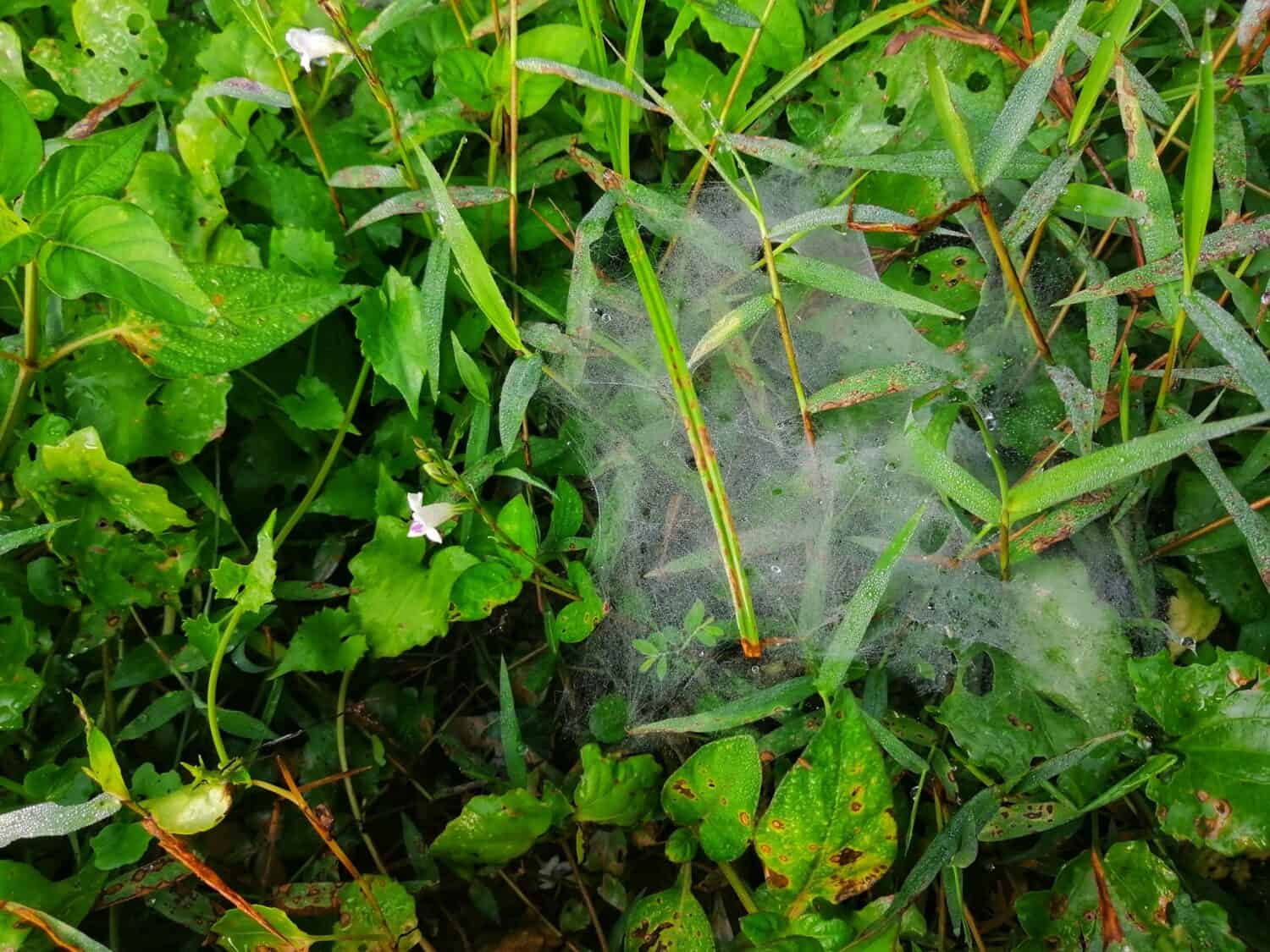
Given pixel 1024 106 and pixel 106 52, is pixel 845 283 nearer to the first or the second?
pixel 1024 106

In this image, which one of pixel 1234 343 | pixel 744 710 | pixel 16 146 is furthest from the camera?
pixel 744 710

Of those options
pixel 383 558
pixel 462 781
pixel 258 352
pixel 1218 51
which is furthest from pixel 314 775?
pixel 1218 51

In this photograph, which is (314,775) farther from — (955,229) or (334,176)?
(955,229)

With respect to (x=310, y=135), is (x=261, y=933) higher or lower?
lower

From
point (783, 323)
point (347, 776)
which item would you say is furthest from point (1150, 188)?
point (347, 776)

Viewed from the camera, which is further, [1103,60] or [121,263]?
[1103,60]

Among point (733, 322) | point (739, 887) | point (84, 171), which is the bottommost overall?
point (739, 887)
